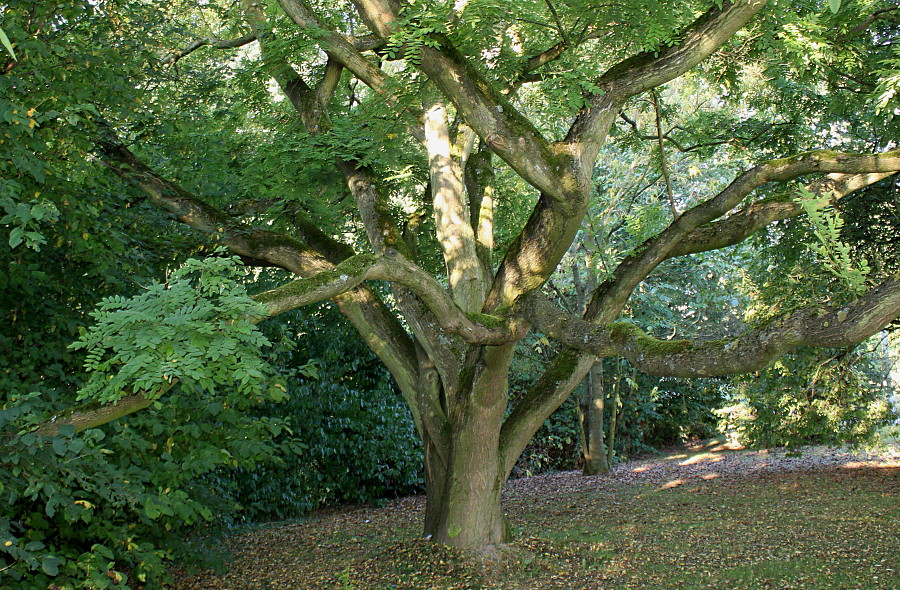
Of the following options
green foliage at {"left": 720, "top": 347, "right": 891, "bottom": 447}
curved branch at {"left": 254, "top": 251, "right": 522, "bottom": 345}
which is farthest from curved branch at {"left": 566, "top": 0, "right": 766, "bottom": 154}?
green foliage at {"left": 720, "top": 347, "right": 891, "bottom": 447}

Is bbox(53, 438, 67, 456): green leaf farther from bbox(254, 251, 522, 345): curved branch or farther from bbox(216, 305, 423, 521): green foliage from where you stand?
bbox(216, 305, 423, 521): green foliage

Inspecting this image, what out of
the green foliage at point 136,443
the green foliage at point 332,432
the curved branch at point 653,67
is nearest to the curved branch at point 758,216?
the curved branch at point 653,67

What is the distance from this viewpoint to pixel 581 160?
5152mm

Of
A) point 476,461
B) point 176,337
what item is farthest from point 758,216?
point 176,337

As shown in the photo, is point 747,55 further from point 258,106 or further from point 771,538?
point 258,106

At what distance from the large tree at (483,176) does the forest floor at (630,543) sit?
0.53 metres

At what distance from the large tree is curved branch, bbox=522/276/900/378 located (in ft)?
0.04

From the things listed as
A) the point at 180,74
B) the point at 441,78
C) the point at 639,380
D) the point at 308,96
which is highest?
the point at 180,74

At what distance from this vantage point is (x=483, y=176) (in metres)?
7.60

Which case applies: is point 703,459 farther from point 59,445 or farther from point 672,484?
point 59,445

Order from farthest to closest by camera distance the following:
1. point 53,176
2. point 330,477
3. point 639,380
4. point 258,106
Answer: point 639,380 < point 330,477 < point 258,106 < point 53,176

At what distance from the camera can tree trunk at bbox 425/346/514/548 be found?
6.10 m

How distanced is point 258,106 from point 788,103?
5967mm

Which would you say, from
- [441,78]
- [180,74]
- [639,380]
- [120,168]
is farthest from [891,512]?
[180,74]
